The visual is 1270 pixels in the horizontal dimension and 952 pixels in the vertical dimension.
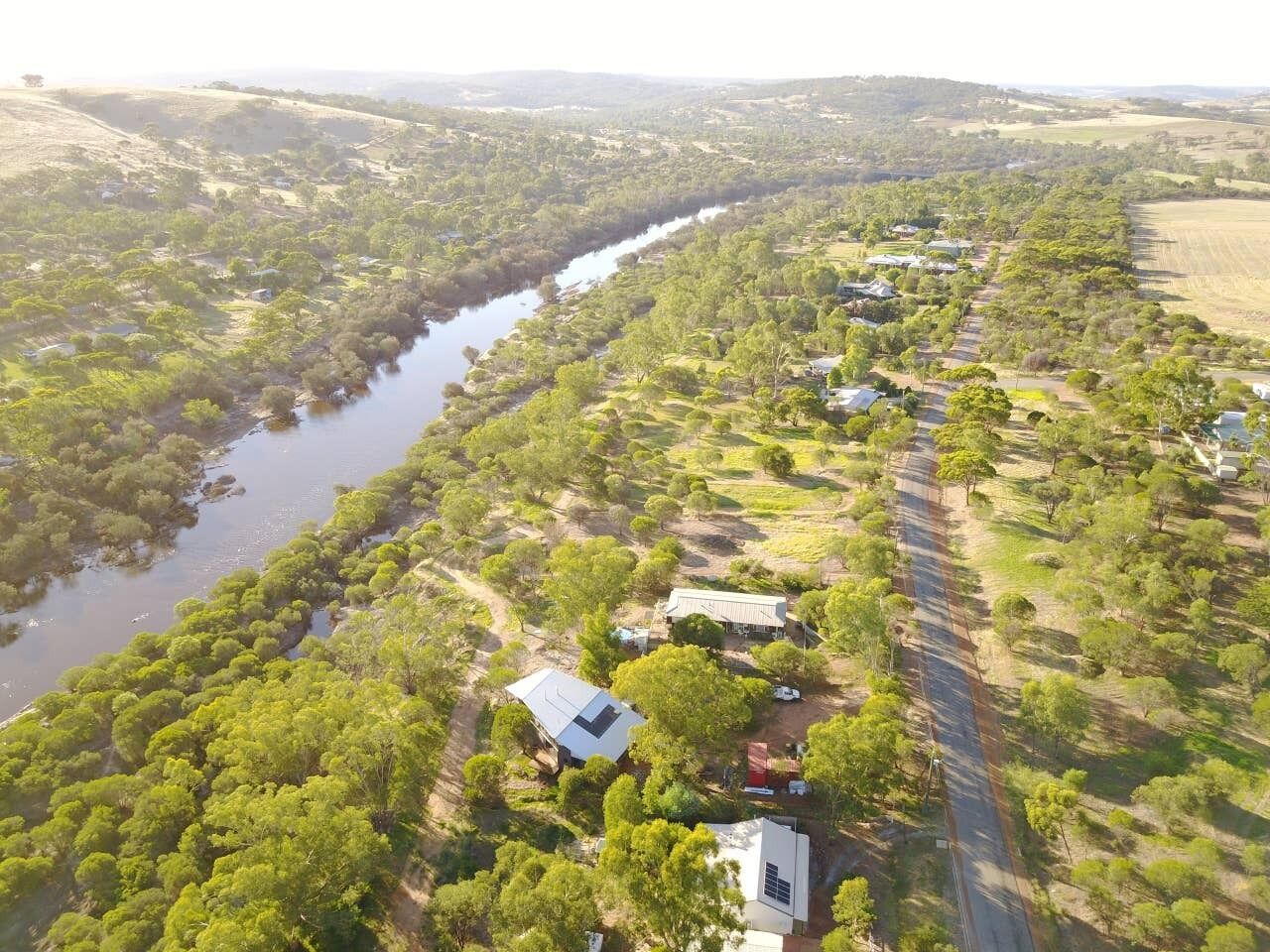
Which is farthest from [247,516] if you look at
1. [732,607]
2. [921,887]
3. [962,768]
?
[921,887]

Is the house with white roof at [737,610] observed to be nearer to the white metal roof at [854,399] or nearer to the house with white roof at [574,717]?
the house with white roof at [574,717]

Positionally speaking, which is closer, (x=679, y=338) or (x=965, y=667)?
(x=965, y=667)

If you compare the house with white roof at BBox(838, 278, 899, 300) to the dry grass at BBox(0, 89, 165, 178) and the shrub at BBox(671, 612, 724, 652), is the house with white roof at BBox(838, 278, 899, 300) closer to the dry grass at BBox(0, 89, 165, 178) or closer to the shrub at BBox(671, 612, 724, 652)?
the shrub at BBox(671, 612, 724, 652)

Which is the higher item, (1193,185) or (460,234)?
(1193,185)

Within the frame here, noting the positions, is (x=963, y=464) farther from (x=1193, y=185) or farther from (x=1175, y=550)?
(x=1193, y=185)

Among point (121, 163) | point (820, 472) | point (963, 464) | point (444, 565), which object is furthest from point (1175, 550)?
point (121, 163)

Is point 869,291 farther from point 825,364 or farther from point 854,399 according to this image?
point 854,399
